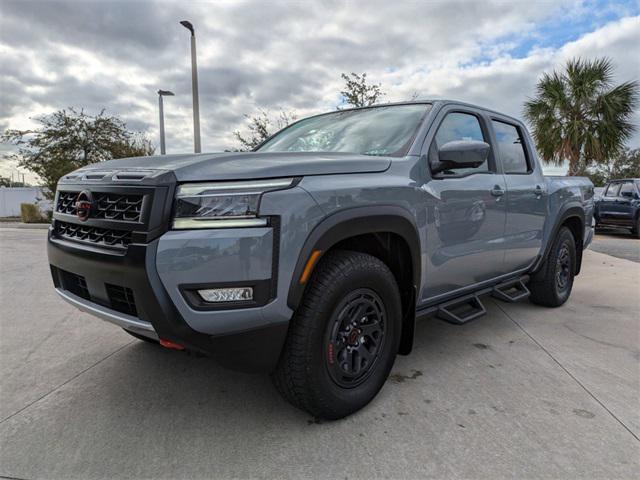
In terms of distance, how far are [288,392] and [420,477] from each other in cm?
71

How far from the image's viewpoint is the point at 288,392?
221cm

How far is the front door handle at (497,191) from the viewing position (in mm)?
3356

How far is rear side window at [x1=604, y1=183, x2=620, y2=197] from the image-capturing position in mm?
13611

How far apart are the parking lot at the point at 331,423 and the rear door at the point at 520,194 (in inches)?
29.2

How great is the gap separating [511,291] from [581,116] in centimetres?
1594

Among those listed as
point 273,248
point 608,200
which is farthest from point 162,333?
point 608,200

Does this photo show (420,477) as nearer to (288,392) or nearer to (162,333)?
(288,392)

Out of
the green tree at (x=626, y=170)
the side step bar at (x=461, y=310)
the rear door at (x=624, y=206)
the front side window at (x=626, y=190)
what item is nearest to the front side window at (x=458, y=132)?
the side step bar at (x=461, y=310)

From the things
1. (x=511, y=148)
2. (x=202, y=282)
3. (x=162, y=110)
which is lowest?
(x=202, y=282)

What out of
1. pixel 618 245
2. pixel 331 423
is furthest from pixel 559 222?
pixel 618 245

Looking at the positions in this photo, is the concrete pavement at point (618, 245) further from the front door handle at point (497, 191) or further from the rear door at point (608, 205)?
the front door handle at point (497, 191)

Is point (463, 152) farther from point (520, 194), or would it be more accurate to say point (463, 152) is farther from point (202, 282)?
point (202, 282)

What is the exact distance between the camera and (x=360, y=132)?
10.3 ft

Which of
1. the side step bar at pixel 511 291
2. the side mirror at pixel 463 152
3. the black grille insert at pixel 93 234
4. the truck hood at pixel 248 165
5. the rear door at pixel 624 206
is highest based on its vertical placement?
the side mirror at pixel 463 152
